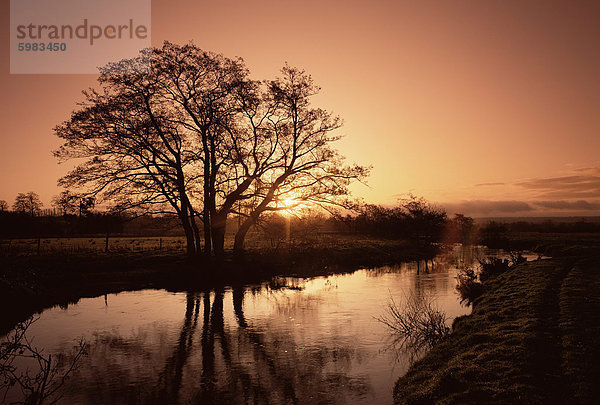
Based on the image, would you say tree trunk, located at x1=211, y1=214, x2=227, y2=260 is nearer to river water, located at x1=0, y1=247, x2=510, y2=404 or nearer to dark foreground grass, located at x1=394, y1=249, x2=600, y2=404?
river water, located at x1=0, y1=247, x2=510, y2=404

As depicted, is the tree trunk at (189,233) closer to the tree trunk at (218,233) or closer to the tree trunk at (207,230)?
the tree trunk at (207,230)

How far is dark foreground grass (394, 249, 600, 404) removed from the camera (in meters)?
9.73

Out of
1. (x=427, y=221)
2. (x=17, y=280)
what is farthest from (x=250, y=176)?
(x=427, y=221)

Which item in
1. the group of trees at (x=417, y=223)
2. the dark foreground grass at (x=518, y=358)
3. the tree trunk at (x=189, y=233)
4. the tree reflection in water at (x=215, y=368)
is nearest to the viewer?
the dark foreground grass at (x=518, y=358)

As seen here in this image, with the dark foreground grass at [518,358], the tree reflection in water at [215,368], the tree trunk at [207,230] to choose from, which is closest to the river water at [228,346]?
the tree reflection in water at [215,368]

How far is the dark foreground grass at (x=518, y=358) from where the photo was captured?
31.9 ft

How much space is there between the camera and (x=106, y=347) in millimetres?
16047

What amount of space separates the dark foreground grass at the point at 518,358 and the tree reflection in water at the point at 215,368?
6.55ft

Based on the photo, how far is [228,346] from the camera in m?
16.0

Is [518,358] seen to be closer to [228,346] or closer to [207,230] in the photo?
[228,346]

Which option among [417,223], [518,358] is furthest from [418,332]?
[417,223]

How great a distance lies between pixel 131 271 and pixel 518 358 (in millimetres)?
28524

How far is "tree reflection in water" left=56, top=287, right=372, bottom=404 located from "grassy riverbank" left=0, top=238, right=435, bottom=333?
7238mm

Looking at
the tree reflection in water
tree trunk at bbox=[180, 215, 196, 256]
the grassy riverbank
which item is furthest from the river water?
tree trunk at bbox=[180, 215, 196, 256]
